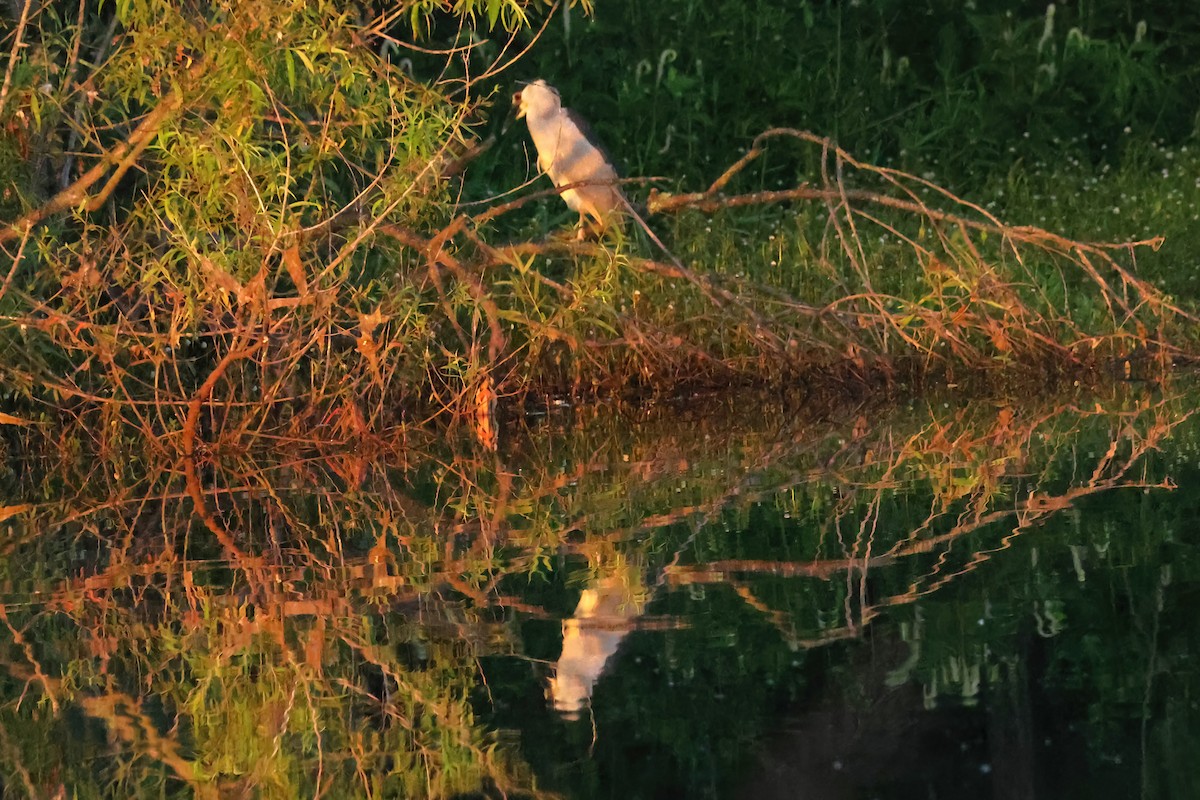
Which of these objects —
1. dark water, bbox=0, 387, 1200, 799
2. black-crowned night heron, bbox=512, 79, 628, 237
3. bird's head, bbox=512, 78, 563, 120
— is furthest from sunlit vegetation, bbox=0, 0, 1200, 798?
bird's head, bbox=512, 78, 563, 120

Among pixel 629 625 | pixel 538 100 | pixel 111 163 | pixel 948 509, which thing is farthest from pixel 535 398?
pixel 629 625

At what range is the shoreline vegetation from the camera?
791 cm

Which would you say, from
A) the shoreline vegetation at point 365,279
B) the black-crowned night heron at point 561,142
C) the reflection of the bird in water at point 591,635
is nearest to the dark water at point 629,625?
the reflection of the bird in water at point 591,635

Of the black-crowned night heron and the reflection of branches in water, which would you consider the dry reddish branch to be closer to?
the black-crowned night heron

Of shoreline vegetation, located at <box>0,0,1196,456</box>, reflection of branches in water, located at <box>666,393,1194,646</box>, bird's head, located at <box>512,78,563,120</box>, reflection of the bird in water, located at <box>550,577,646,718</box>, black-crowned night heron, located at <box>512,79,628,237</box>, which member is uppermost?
bird's head, located at <box>512,78,563,120</box>

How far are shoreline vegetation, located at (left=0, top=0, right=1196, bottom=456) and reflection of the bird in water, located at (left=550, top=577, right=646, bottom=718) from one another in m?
2.59

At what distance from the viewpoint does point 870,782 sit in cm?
325

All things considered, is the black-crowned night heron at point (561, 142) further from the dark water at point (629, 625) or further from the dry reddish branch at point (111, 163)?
the dark water at point (629, 625)

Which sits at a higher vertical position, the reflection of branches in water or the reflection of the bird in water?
the reflection of branches in water

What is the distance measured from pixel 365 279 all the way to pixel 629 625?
5.62 meters

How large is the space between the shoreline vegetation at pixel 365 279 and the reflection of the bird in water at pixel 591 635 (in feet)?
8.50

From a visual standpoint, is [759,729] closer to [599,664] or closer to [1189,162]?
[599,664]

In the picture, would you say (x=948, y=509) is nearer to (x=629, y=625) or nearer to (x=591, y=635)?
(x=629, y=625)

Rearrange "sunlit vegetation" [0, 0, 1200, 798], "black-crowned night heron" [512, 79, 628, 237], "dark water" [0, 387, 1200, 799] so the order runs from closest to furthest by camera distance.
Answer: "dark water" [0, 387, 1200, 799] < "sunlit vegetation" [0, 0, 1200, 798] < "black-crowned night heron" [512, 79, 628, 237]
